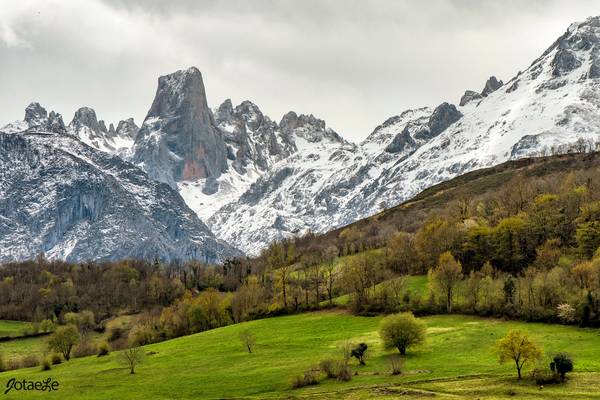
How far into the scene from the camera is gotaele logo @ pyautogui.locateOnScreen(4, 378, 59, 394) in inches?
3665

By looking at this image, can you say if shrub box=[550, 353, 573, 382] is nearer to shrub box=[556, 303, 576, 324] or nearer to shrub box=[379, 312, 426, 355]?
shrub box=[379, 312, 426, 355]

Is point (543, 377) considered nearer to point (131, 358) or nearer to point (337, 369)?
point (337, 369)

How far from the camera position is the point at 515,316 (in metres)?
112

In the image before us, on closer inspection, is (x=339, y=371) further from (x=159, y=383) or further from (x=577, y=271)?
(x=577, y=271)

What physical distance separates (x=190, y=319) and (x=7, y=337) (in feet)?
207

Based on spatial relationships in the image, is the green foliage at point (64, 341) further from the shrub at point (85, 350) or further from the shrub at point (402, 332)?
the shrub at point (402, 332)

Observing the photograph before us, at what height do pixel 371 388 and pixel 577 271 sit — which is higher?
pixel 577 271

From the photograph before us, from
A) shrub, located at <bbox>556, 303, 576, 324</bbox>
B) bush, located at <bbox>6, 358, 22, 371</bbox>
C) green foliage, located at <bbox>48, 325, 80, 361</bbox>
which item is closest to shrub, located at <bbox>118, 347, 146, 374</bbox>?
green foliage, located at <bbox>48, 325, 80, 361</bbox>

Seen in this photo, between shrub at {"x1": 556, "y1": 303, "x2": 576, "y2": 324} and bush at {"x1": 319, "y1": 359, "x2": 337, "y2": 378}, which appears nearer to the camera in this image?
bush at {"x1": 319, "y1": 359, "x2": 337, "y2": 378}

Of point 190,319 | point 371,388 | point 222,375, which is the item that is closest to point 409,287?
point 190,319

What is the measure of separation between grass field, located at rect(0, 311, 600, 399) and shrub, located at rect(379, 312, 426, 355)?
1.75m

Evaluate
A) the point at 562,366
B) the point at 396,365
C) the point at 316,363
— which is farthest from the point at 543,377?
the point at 316,363

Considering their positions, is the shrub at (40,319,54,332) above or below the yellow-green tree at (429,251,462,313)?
below

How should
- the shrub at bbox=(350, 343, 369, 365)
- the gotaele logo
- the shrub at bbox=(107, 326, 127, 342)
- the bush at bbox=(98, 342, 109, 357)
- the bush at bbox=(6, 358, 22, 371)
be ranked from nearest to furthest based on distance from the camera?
the shrub at bbox=(350, 343, 369, 365) → the gotaele logo → the bush at bbox=(98, 342, 109, 357) → the bush at bbox=(6, 358, 22, 371) → the shrub at bbox=(107, 326, 127, 342)
